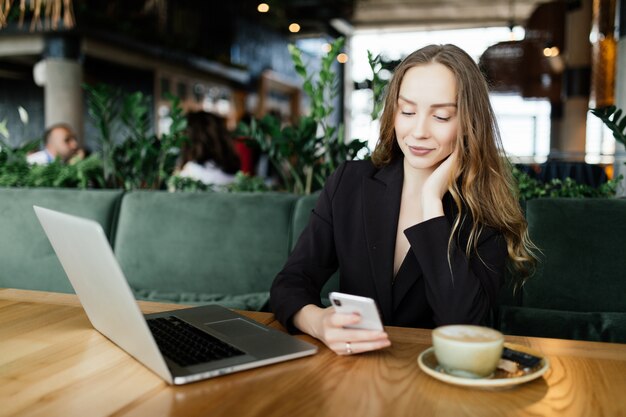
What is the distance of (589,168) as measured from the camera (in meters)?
4.00

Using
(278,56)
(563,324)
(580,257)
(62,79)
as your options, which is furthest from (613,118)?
(278,56)

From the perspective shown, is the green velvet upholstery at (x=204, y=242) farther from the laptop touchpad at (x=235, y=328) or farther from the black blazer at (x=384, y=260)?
the laptop touchpad at (x=235, y=328)

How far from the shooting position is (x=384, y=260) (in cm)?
157

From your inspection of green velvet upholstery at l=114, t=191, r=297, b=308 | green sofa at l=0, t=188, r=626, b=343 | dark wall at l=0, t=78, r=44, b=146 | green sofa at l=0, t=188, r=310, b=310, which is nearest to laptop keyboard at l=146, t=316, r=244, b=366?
green sofa at l=0, t=188, r=626, b=343

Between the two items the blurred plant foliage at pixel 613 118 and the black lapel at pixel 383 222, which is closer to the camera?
the black lapel at pixel 383 222

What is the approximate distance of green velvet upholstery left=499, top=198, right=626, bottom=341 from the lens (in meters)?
1.95

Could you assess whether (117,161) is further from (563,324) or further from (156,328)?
(563,324)

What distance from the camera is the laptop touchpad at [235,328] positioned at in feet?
3.91

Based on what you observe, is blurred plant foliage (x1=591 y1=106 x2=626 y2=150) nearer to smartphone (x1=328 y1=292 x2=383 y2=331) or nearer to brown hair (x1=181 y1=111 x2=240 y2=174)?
smartphone (x1=328 y1=292 x2=383 y2=331)

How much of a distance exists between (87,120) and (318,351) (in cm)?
911

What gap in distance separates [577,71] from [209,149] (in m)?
9.39

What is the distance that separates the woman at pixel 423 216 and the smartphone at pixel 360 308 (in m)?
0.19

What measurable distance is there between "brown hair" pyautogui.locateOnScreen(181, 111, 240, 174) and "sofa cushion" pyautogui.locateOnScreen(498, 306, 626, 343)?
2.31 m

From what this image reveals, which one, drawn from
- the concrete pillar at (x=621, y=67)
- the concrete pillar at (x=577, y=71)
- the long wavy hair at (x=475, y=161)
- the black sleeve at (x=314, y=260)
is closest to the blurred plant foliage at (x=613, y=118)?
the long wavy hair at (x=475, y=161)
